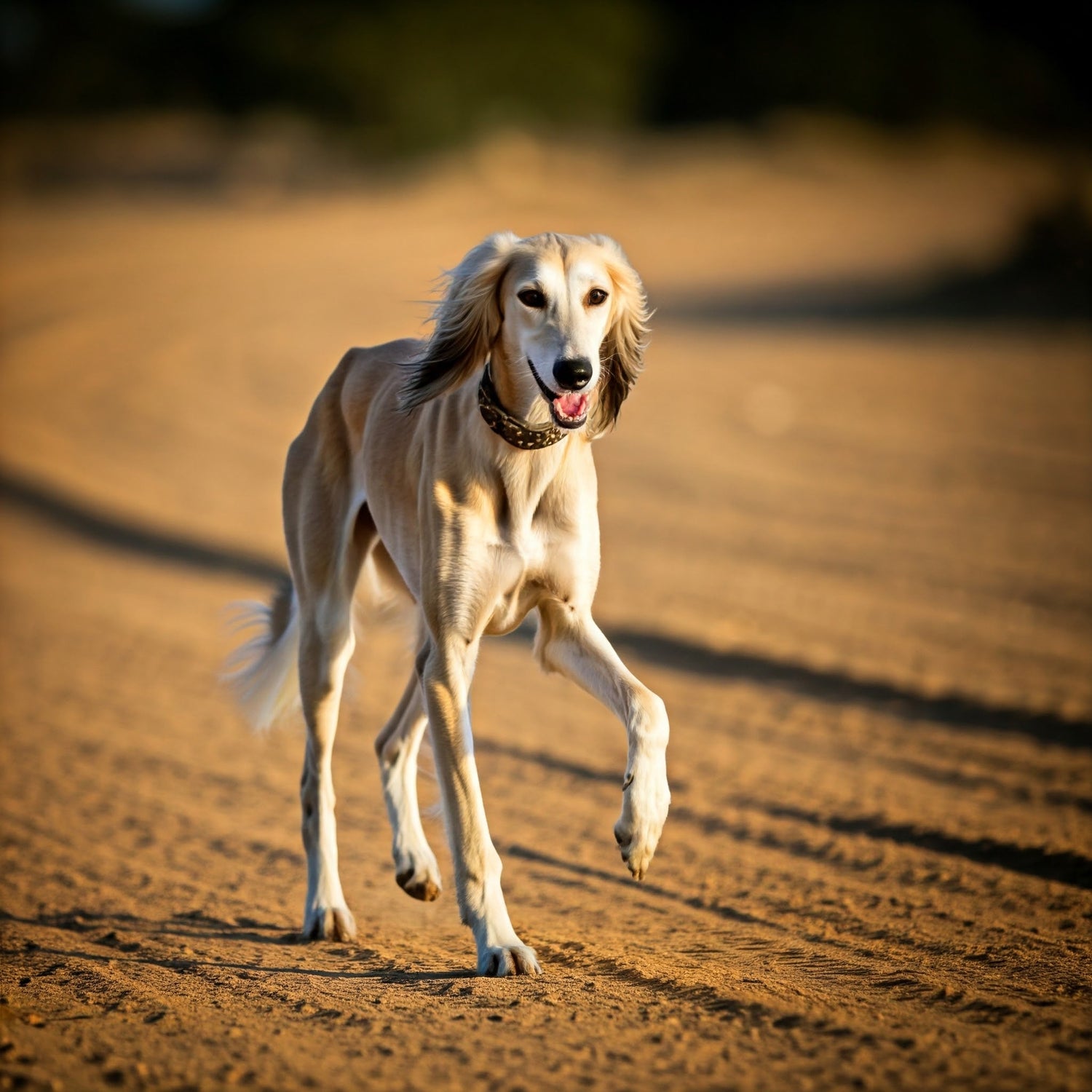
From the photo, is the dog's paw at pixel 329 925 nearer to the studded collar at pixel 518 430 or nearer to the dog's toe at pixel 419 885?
the dog's toe at pixel 419 885

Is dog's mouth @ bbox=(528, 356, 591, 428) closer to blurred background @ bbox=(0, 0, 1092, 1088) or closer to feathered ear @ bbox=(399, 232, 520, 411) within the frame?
feathered ear @ bbox=(399, 232, 520, 411)

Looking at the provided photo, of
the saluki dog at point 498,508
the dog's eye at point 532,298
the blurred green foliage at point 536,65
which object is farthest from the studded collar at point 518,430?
the blurred green foliage at point 536,65

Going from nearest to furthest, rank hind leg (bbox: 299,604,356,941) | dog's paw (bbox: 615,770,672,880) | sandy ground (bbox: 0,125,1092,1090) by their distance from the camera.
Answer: sandy ground (bbox: 0,125,1092,1090) < dog's paw (bbox: 615,770,672,880) < hind leg (bbox: 299,604,356,941)

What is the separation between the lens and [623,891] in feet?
16.5

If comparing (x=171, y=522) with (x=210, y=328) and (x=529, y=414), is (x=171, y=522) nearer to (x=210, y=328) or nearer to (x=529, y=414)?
(x=529, y=414)

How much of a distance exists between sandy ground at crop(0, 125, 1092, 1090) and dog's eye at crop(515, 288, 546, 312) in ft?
5.82

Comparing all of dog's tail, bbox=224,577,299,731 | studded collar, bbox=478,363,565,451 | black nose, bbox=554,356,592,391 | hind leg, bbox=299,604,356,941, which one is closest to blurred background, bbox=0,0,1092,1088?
hind leg, bbox=299,604,356,941

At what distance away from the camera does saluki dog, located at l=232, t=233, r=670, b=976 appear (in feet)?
12.8

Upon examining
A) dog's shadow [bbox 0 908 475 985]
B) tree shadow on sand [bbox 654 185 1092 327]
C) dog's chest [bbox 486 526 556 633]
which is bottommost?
dog's shadow [bbox 0 908 475 985]

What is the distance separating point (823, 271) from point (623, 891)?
70.4ft

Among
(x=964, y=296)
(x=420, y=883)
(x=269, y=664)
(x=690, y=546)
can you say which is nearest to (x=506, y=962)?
(x=420, y=883)

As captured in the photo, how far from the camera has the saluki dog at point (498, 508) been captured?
392 centimetres

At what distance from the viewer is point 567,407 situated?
3902 mm

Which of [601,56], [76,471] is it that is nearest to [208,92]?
[601,56]
